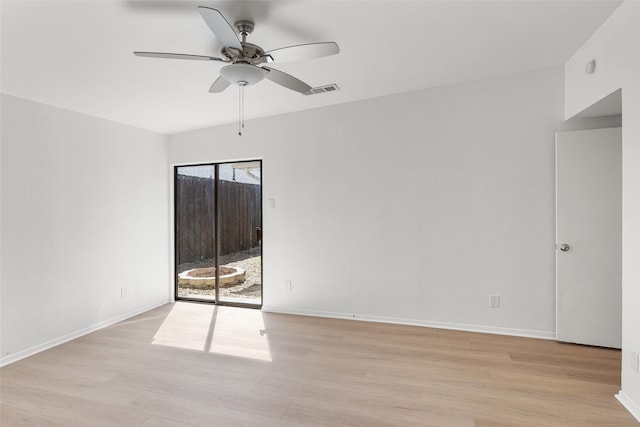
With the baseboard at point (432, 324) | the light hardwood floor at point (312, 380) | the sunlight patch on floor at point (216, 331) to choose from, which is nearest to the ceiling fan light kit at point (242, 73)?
the light hardwood floor at point (312, 380)

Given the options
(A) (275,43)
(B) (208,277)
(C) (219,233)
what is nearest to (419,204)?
(A) (275,43)

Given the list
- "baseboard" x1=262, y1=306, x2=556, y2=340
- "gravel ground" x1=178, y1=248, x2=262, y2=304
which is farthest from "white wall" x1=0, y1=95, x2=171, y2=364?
"baseboard" x1=262, y1=306, x2=556, y2=340

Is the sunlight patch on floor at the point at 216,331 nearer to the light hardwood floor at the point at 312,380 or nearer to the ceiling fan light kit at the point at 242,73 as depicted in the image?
the light hardwood floor at the point at 312,380

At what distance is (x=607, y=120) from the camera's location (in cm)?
326

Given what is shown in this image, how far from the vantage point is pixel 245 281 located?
484 centimetres

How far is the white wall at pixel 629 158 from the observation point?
7.17 ft

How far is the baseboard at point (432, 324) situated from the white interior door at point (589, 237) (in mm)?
217

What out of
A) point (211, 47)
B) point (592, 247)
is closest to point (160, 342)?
point (211, 47)

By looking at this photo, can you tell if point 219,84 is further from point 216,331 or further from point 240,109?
point 216,331

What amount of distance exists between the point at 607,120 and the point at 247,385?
12.5 ft

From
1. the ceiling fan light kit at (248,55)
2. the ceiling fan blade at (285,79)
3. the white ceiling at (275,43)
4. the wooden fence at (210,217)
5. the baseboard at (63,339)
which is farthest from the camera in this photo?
the wooden fence at (210,217)

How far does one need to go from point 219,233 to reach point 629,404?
4.30 meters

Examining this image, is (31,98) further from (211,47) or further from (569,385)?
(569,385)

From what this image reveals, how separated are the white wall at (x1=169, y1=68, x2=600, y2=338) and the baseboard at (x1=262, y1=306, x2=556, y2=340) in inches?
0.7
